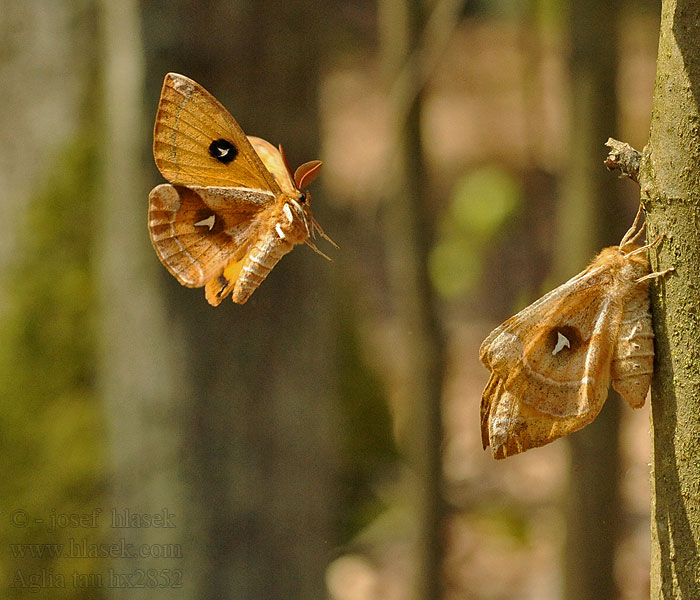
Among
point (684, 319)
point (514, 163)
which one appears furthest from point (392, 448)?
point (684, 319)

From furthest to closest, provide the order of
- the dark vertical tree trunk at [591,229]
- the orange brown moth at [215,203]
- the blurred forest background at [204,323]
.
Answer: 1. the dark vertical tree trunk at [591,229]
2. the blurred forest background at [204,323]
3. the orange brown moth at [215,203]

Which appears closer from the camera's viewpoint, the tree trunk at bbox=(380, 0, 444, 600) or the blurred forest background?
the blurred forest background

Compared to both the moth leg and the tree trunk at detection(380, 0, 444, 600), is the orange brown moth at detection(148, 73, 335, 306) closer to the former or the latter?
the moth leg

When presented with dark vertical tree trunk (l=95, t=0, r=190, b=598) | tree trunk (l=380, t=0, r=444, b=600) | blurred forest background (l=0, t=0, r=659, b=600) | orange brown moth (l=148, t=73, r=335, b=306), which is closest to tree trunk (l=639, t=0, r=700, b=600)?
orange brown moth (l=148, t=73, r=335, b=306)

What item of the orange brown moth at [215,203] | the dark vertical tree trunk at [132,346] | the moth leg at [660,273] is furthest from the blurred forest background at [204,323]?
the moth leg at [660,273]

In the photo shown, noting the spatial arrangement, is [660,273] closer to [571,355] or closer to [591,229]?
[571,355]

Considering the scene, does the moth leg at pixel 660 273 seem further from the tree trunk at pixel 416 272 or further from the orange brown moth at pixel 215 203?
the tree trunk at pixel 416 272

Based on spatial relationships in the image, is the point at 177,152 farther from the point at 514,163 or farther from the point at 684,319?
the point at 514,163
